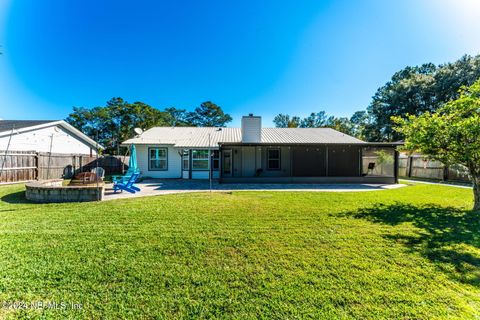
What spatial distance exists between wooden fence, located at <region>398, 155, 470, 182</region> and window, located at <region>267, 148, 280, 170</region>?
30.5 feet

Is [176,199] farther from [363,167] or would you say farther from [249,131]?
[363,167]

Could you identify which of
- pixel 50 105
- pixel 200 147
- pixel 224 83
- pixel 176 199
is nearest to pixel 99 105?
pixel 50 105

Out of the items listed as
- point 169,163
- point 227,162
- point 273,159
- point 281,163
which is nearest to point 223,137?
point 227,162

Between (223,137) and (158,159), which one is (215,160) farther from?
(158,159)

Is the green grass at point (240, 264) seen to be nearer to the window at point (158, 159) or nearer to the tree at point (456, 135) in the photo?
the tree at point (456, 135)

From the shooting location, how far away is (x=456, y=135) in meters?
6.31

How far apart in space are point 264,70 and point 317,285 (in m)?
16.1

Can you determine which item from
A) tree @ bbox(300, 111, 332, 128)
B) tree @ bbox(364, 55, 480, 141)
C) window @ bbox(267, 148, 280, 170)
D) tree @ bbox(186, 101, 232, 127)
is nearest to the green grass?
window @ bbox(267, 148, 280, 170)

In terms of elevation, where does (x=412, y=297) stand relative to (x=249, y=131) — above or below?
below

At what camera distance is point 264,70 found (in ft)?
53.4

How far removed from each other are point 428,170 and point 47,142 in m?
28.5

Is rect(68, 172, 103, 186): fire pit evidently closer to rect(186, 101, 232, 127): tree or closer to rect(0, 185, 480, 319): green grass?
rect(0, 185, 480, 319): green grass

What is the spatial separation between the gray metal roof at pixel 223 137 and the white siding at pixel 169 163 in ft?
1.63

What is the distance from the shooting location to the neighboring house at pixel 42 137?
41.2 feet
